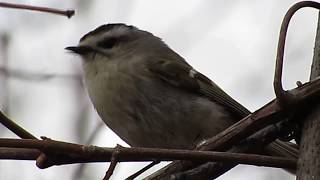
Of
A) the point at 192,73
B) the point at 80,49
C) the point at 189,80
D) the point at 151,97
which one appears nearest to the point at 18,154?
the point at 151,97

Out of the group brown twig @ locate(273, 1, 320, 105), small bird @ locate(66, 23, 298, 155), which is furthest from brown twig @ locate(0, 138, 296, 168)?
small bird @ locate(66, 23, 298, 155)

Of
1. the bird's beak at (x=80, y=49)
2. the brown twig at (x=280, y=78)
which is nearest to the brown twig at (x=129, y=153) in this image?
the brown twig at (x=280, y=78)

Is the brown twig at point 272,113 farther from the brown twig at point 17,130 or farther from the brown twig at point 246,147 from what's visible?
the brown twig at point 17,130

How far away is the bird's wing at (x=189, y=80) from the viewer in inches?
103

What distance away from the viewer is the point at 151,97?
97.3 inches

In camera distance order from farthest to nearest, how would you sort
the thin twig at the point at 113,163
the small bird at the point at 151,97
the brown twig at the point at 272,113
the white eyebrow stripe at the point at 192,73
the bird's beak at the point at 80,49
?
1. the bird's beak at the point at 80,49
2. the white eyebrow stripe at the point at 192,73
3. the small bird at the point at 151,97
4. the brown twig at the point at 272,113
5. the thin twig at the point at 113,163

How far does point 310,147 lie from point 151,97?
4.89 ft

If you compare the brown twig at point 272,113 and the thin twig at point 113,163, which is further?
the brown twig at point 272,113

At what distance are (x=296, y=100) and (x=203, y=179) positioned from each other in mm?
225

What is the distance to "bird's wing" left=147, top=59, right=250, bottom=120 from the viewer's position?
261cm

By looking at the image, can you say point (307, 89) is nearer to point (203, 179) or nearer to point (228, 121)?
point (203, 179)

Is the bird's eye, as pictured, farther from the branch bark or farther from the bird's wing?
the branch bark

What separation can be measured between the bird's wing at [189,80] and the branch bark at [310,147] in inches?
54.9

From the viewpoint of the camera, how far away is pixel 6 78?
2.60m
